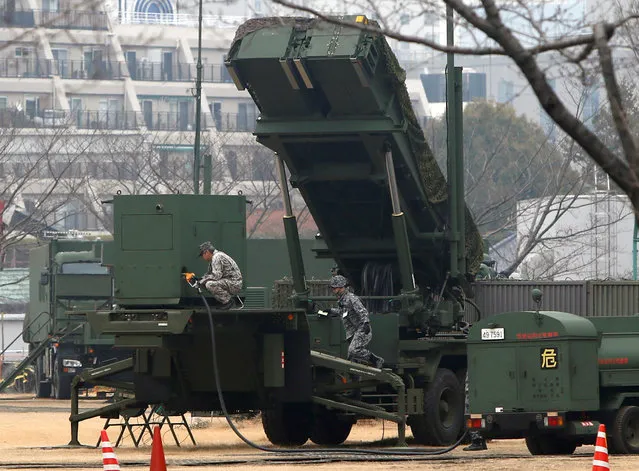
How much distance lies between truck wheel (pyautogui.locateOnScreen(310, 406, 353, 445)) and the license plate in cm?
306

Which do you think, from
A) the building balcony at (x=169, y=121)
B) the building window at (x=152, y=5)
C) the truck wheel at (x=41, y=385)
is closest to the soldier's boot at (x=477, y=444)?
the truck wheel at (x=41, y=385)

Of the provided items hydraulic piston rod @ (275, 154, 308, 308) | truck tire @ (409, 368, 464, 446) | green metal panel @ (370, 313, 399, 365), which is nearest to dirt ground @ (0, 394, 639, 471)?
truck tire @ (409, 368, 464, 446)

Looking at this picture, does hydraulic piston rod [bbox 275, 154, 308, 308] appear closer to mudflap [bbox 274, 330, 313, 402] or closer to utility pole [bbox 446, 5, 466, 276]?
mudflap [bbox 274, 330, 313, 402]

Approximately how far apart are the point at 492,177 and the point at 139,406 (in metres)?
51.4

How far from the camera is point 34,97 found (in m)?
74.0

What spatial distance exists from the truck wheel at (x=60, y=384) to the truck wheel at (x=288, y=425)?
1568 cm

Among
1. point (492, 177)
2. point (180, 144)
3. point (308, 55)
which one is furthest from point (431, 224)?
point (492, 177)

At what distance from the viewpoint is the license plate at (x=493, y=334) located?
2178 cm

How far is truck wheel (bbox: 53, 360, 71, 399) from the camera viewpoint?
38.9 meters

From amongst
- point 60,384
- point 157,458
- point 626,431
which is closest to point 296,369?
point 626,431

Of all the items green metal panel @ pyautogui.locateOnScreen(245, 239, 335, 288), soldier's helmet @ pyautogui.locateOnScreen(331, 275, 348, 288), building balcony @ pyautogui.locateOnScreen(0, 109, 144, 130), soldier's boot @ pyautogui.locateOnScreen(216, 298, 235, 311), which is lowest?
soldier's boot @ pyautogui.locateOnScreen(216, 298, 235, 311)

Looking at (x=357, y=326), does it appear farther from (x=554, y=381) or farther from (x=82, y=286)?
(x=82, y=286)

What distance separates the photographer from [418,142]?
22.6 meters

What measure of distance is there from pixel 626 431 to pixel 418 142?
4.72 m
